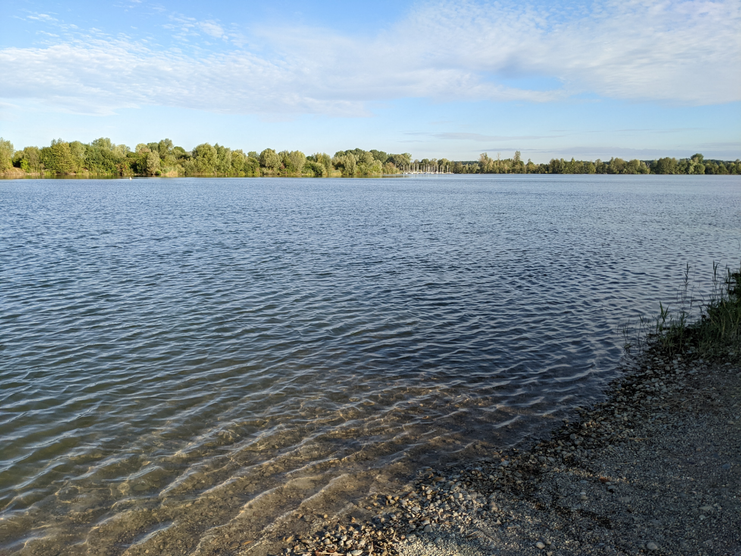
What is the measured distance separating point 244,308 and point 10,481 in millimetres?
10508

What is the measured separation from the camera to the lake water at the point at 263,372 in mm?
7586

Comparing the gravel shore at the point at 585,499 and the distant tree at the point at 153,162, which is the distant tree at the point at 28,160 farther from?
the gravel shore at the point at 585,499

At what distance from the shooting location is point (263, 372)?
12.6 metres

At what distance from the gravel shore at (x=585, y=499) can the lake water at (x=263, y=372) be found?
72cm

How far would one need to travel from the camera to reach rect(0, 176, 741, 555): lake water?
24.9 feet

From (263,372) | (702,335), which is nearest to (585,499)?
(263,372)

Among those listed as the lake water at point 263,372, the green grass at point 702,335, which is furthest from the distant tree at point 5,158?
the green grass at point 702,335

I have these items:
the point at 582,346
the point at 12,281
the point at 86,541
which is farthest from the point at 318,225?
the point at 86,541

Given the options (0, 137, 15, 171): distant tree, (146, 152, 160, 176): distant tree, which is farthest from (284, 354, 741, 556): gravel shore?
(146, 152, 160, 176): distant tree

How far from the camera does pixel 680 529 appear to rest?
6.27 metres

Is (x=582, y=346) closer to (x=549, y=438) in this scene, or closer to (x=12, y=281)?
(x=549, y=438)

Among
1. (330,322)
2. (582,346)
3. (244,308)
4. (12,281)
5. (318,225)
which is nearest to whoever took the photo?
(582,346)

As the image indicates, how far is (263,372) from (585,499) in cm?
827

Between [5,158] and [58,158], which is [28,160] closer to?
[58,158]
